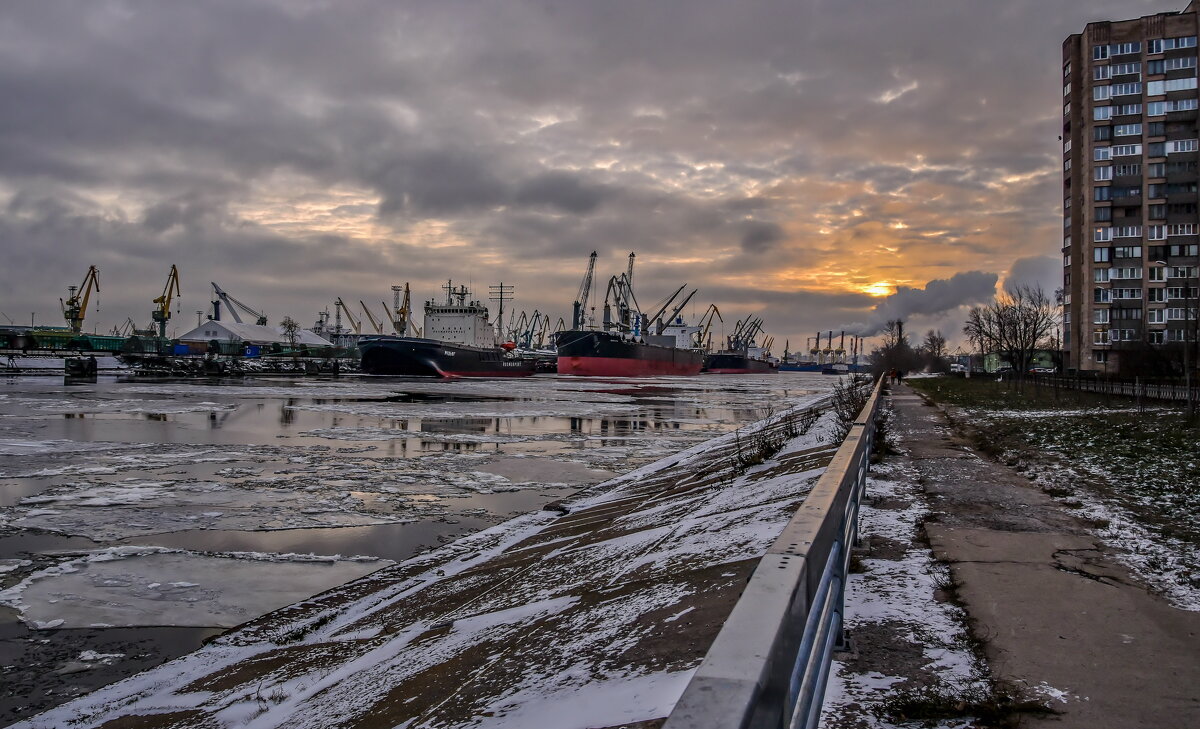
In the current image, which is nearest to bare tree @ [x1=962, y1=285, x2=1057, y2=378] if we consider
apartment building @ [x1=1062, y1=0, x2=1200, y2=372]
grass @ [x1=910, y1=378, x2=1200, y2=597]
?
apartment building @ [x1=1062, y1=0, x2=1200, y2=372]

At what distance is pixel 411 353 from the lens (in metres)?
74.6

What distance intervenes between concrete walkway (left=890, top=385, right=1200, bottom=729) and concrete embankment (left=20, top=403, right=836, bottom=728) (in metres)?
1.37

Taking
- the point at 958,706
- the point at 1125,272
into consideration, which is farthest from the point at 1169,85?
the point at 958,706

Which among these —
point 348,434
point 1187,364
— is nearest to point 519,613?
point 348,434

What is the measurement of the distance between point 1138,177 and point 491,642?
242ft

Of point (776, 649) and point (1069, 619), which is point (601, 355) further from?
point (776, 649)

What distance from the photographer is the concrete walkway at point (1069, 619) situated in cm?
319

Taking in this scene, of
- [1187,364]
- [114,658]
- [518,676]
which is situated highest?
[1187,364]

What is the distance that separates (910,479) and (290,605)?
743 centimetres

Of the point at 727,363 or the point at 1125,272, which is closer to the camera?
the point at 1125,272

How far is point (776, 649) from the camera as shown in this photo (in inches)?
58.1

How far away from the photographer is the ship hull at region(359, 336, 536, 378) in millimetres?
74312

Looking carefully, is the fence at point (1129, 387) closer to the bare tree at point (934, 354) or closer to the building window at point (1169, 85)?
the building window at point (1169, 85)

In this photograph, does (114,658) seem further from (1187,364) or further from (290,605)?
(1187,364)
